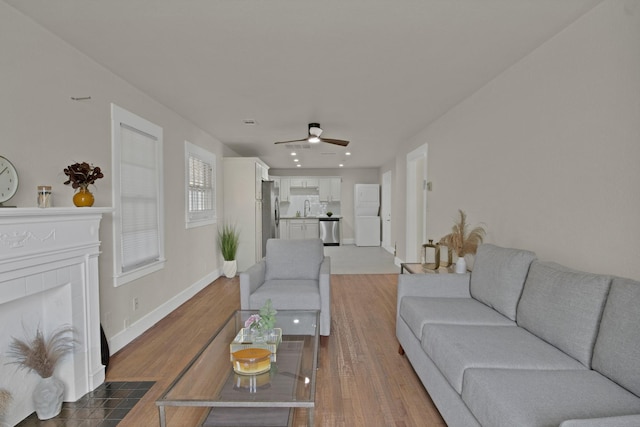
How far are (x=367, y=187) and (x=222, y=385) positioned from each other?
29.7ft

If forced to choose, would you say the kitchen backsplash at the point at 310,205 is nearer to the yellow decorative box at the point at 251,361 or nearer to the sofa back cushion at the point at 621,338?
the yellow decorative box at the point at 251,361

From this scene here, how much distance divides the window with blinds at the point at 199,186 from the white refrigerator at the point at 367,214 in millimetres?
5367

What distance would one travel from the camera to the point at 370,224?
407 inches

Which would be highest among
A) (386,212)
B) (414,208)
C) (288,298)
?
(414,208)

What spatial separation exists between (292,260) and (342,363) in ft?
4.18

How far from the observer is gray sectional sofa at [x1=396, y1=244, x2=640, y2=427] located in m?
1.35

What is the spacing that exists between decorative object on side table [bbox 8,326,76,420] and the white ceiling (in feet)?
6.51

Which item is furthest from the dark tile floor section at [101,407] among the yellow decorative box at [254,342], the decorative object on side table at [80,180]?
the decorative object on side table at [80,180]

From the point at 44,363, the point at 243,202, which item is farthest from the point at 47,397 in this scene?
the point at 243,202

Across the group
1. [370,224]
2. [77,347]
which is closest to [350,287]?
[77,347]

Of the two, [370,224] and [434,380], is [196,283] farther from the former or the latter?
[370,224]

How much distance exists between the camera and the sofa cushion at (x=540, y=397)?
1.28 metres

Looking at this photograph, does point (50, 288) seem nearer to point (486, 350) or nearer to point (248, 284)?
point (248, 284)

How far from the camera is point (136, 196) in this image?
3490mm
